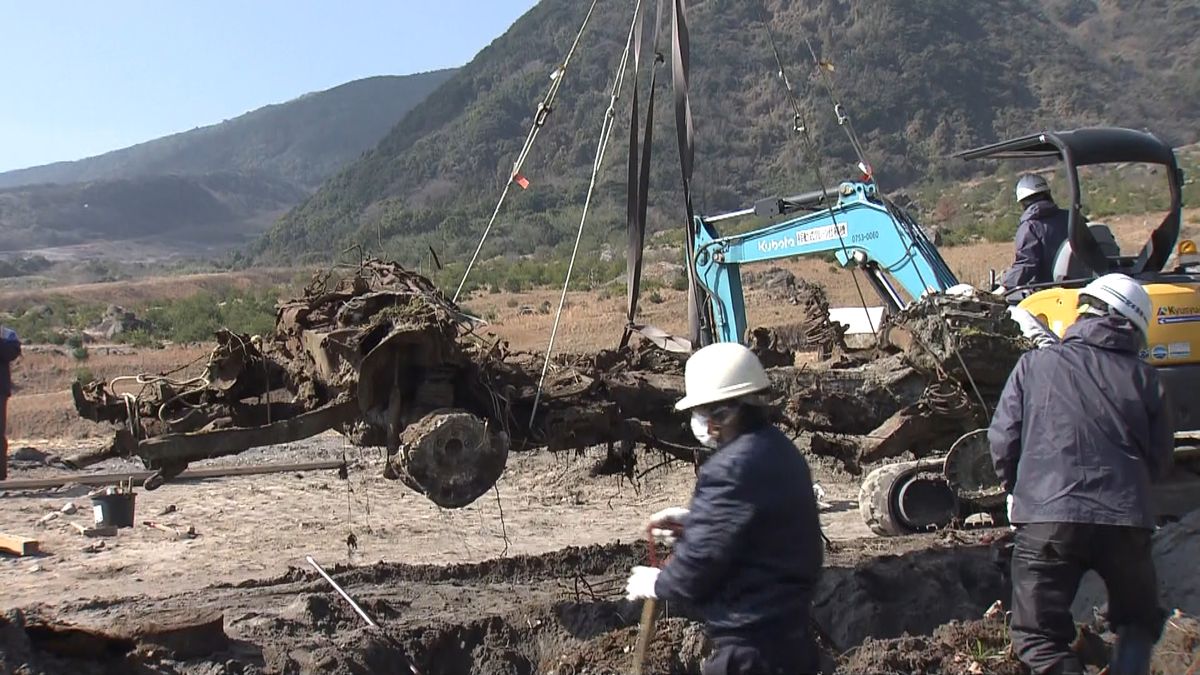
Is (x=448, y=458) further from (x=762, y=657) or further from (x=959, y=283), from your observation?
(x=959, y=283)

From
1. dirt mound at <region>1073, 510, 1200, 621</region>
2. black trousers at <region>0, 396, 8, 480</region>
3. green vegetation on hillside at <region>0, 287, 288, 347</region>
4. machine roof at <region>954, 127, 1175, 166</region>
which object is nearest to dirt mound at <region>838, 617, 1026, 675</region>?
dirt mound at <region>1073, 510, 1200, 621</region>

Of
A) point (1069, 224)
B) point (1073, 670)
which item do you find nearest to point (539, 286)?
point (1069, 224)

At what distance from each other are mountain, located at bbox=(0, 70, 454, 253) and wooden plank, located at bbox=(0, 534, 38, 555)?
10472 centimetres

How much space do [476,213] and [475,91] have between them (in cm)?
2864

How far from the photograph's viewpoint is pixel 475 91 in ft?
300

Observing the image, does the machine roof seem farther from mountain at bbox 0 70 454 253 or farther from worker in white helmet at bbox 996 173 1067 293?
mountain at bbox 0 70 454 253

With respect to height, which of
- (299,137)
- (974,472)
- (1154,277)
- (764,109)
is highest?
(299,137)

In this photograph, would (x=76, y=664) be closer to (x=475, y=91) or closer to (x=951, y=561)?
(x=951, y=561)

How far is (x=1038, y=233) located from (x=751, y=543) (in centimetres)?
595

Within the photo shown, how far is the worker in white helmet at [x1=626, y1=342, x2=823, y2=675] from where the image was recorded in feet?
13.5

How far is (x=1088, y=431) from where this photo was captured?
5133 mm

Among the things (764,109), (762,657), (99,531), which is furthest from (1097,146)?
(764,109)

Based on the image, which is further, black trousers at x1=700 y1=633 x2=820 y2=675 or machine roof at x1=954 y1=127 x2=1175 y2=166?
machine roof at x1=954 y1=127 x2=1175 y2=166

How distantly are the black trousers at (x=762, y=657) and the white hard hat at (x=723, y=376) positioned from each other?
0.85m
